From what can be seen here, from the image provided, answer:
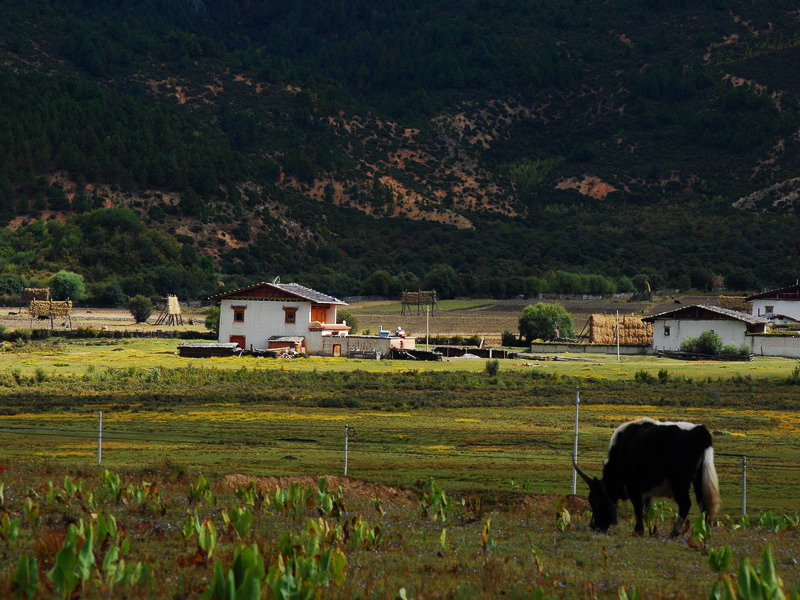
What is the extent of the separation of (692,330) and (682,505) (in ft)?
198

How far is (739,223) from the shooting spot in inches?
6683

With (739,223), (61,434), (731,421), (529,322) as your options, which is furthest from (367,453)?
(739,223)

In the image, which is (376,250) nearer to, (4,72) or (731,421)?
(4,72)

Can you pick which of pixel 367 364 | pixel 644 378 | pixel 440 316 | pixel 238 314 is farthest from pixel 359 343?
pixel 440 316

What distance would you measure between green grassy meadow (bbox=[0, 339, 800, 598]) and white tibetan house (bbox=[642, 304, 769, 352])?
7.83 meters

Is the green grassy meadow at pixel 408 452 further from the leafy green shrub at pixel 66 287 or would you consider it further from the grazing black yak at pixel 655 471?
the leafy green shrub at pixel 66 287

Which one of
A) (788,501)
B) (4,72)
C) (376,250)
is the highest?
(4,72)

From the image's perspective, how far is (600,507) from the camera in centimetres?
1722

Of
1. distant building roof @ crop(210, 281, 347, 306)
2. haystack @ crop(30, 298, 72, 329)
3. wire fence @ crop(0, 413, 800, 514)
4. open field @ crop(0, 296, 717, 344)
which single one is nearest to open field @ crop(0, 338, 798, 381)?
distant building roof @ crop(210, 281, 347, 306)

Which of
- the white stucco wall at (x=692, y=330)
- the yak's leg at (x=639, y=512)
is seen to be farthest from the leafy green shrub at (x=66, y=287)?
the yak's leg at (x=639, y=512)

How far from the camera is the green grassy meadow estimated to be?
43.8ft

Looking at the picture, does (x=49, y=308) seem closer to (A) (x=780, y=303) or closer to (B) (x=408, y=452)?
(A) (x=780, y=303)

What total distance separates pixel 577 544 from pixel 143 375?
39.4 meters

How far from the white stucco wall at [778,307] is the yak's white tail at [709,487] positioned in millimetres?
81948
